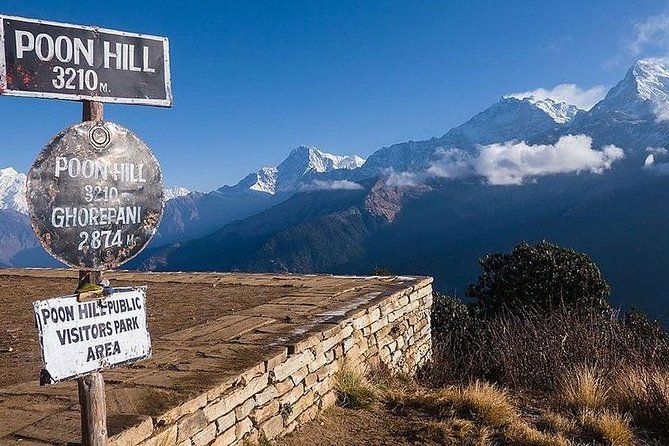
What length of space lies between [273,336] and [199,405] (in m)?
1.59

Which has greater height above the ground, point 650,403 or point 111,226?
point 111,226

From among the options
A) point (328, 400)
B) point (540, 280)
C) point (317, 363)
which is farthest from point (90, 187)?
point (540, 280)

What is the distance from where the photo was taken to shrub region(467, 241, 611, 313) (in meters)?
20.0

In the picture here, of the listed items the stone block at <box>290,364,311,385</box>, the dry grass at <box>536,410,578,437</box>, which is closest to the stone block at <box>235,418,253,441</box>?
the stone block at <box>290,364,311,385</box>

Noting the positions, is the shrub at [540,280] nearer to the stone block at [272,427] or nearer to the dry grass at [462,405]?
the dry grass at [462,405]

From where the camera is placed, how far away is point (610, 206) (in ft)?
602

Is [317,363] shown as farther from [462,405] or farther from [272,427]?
[462,405]

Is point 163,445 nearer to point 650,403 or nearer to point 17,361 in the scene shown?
point 17,361

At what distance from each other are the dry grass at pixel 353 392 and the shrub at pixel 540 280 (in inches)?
571

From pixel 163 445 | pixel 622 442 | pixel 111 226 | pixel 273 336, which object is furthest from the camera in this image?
pixel 273 336

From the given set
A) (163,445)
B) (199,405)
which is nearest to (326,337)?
(199,405)

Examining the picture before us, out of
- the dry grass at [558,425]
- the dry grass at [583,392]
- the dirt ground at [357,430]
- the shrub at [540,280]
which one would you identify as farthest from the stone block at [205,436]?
the shrub at [540,280]

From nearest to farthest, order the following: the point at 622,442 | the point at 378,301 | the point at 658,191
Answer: the point at 622,442 < the point at 378,301 < the point at 658,191

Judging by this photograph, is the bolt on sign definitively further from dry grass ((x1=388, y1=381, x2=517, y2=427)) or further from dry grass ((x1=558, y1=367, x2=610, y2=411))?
dry grass ((x1=558, y1=367, x2=610, y2=411))
